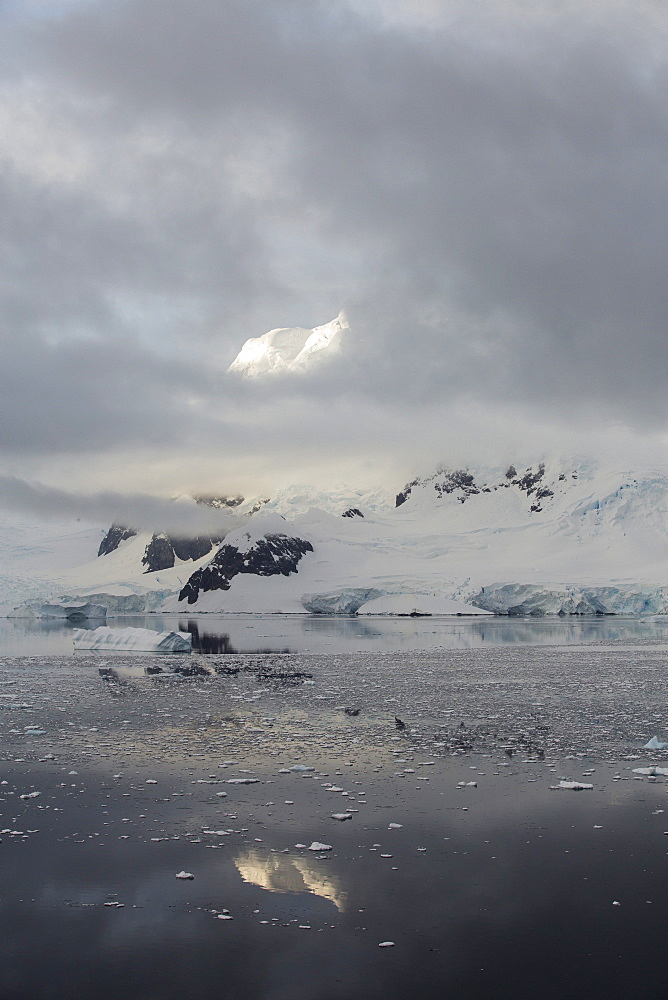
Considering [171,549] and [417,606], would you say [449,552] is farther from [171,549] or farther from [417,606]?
[171,549]

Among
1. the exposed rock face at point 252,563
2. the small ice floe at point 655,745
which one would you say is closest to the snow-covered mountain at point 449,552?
the exposed rock face at point 252,563

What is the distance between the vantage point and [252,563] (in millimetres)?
136000

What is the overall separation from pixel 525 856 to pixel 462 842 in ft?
2.42

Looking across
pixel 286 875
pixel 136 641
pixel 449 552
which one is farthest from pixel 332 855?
pixel 449 552

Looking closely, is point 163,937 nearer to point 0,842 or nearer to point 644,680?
point 0,842

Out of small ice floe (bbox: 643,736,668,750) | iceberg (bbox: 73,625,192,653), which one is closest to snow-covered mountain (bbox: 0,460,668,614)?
iceberg (bbox: 73,625,192,653)

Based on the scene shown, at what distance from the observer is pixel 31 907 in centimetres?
731

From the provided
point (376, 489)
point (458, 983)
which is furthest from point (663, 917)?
point (376, 489)

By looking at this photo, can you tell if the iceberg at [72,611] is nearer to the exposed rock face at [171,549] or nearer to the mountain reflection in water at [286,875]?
the mountain reflection in water at [286,875]

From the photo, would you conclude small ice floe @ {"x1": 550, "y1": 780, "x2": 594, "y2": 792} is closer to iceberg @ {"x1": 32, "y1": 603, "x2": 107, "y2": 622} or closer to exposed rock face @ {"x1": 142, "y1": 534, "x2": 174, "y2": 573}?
iceberg @ {"x1": 32, "y1": 603, "x2": 107, "y2": 622}

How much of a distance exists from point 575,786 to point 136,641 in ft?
108

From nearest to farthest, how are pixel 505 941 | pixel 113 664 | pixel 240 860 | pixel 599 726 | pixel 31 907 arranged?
pixel 505 941
pixel 31 907
pixel 240 860
pixel 599 726
pixel 113 664

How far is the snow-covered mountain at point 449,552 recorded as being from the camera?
94625 mm

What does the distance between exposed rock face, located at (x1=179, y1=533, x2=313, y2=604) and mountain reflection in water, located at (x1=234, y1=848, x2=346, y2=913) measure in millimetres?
123213
